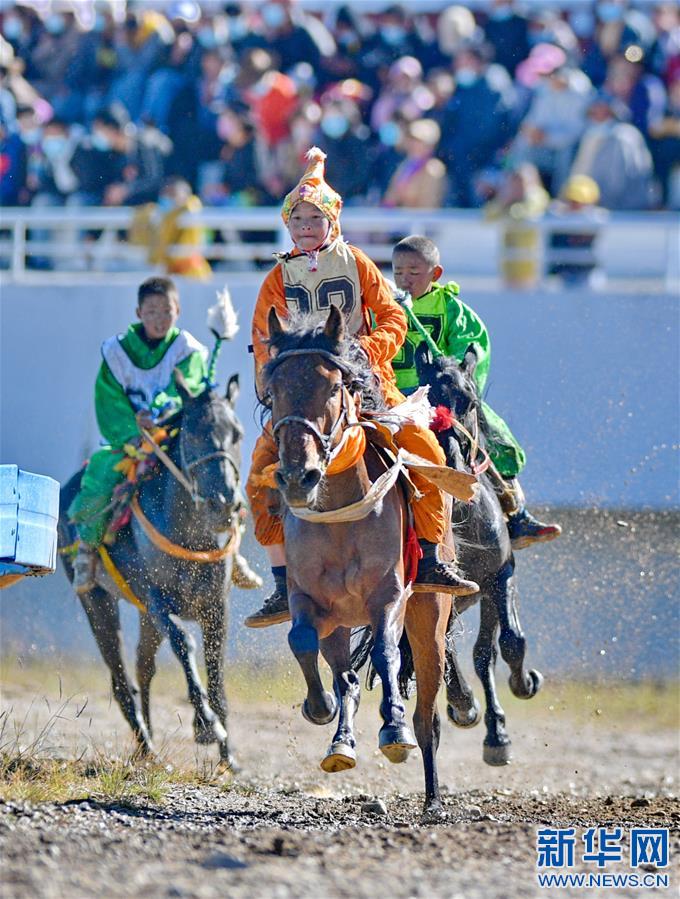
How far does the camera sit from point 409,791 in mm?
8914

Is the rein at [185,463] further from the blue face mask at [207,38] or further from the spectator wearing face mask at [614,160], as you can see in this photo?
the blue face mask at [207,38]

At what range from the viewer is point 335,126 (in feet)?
41.0

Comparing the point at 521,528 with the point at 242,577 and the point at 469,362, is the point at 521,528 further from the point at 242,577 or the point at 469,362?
the point at 242,577

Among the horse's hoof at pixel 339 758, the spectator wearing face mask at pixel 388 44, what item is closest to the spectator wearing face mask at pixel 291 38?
the spectator wearing face mask at pixel 388 44

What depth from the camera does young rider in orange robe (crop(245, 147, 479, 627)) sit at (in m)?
6.77

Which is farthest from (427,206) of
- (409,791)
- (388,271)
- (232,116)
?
(409,791)

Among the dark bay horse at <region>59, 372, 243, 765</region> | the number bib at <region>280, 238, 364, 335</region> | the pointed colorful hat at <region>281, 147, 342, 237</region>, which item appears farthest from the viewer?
the dark bay horse at <region>59, 372, 243, 765</region>

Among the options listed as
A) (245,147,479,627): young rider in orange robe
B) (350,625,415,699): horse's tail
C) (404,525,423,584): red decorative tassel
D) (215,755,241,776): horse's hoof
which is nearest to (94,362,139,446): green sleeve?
(215,755,241,776): horse's hoof

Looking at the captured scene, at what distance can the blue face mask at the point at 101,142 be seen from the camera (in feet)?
44.3

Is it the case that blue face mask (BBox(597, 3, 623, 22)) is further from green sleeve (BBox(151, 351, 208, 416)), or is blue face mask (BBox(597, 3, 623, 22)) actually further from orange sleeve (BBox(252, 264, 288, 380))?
orange sleeve (BBox(252, 264, 288, 380))

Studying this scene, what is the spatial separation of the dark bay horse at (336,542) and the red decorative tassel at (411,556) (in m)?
0.07

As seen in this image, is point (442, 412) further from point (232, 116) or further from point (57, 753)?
point (232, 116)

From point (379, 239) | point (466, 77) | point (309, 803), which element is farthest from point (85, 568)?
point (466, 77)

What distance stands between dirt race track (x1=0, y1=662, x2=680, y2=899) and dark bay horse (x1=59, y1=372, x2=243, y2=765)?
0.25 meters
